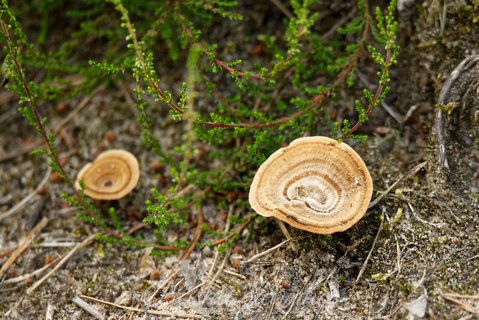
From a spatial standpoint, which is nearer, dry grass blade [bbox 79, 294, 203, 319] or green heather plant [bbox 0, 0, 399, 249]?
dry grass blade [bbox 79, 294, 203, 319]

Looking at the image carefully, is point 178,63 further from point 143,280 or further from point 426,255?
point 426,255

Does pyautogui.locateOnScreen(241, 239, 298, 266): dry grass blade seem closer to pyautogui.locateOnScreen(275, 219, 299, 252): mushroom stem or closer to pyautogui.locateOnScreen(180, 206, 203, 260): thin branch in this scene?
pyautogui.locateOnScreen(275, 219, 299, 252): mushroom stem

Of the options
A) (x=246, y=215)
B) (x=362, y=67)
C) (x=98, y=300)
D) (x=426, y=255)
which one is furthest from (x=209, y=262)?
(x=362, y=67)

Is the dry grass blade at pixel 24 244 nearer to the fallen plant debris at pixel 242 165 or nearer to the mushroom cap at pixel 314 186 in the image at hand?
the fallen plant debris at pixel 242 165

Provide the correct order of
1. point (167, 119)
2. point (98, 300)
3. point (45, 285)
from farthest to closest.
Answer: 1. point (167, 119)
2. point (45, 285)
3. point (98, 300)

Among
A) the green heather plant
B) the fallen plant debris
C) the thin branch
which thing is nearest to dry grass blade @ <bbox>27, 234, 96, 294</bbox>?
the fallen plant debris

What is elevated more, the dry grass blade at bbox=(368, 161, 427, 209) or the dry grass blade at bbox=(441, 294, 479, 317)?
the dry grass blade at bbox=(368, 161, 427, 209)

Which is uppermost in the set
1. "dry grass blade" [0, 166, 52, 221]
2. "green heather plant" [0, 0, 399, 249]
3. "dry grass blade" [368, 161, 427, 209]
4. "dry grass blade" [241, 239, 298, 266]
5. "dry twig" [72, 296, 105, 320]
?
"green heather plant" [0, 0, 399, 249]
